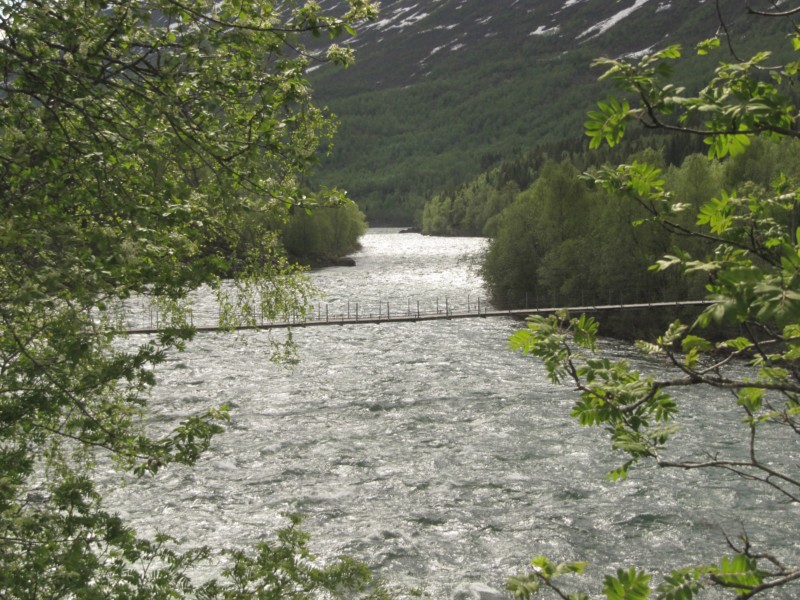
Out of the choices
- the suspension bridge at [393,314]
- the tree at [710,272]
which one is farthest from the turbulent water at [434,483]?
the suspension bridge at [393,314]

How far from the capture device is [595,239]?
45.8 m

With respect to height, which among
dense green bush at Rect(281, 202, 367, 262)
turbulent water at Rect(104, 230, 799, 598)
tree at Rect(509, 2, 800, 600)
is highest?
tree at Rect(509, 2, 800, 600)

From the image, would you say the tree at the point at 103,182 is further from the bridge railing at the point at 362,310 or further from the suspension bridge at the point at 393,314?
the bridge railing at the point at 362,310

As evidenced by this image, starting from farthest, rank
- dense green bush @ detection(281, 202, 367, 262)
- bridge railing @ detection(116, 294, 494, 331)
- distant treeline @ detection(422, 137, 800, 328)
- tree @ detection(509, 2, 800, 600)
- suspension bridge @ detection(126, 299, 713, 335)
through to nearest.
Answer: dense green bush @ detection(281, 202, 367, 262), bridge railing @ detection(116, 294, 494, 331), distant treeline @ detection(422, 137, 800, 328), suspension bridge @ detection(126, 299, 713, 335), tree @ detection(509, 2, 800, 600)

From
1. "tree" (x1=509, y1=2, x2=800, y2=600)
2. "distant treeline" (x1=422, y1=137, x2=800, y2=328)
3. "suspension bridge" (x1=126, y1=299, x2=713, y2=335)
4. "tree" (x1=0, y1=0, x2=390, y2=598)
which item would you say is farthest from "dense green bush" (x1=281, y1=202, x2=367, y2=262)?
"tree" (x1=509, y1=2, x2=800, y2=600)

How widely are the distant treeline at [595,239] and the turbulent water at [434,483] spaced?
545 inches

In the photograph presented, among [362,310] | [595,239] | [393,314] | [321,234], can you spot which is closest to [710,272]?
[393,314]

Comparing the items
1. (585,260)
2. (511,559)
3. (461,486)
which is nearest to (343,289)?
(585,260)

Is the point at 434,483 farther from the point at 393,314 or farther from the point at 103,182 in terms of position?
the point at 393,314

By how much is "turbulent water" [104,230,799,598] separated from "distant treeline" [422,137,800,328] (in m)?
13.8

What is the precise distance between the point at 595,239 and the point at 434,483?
3071 centimetres

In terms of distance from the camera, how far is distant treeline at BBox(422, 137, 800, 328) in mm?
42719

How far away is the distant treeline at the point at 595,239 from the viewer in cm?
4272

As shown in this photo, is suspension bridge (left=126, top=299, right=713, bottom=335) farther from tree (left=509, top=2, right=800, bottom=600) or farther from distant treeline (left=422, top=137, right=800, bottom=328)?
tree (left=509, top=2, right=800, bottom=600)
